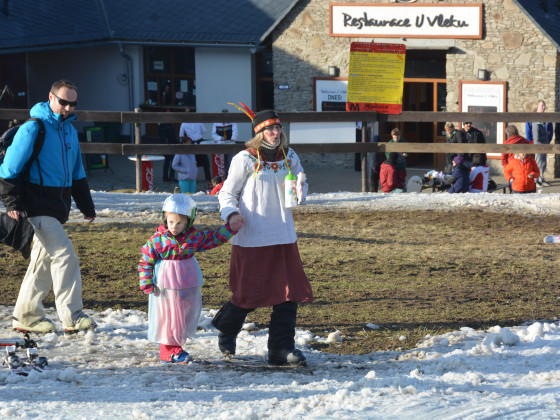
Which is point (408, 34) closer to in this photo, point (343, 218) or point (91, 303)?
point (343, 218)

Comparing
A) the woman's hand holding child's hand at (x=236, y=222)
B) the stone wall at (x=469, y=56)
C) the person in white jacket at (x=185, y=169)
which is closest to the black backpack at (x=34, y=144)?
the woman's hand holding child's hand at (x=236, y=222)

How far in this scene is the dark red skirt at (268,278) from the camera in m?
6.46

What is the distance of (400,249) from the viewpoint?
34.0 ft

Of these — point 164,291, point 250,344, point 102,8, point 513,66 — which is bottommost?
point 250,344

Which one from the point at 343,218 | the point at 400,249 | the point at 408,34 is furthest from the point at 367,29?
the point at 400,249

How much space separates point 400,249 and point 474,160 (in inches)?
227

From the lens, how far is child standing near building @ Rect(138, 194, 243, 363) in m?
6.29

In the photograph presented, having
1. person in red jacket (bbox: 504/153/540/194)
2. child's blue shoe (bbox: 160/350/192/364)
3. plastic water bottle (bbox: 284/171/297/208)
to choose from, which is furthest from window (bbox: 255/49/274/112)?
child's blue shoe (bbox: 160/350/192/364)

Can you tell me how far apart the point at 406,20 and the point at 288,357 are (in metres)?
16.1

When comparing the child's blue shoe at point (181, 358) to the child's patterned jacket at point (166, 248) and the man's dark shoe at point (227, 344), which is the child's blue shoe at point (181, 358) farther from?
the child's patterned jacket at point (166, 248)

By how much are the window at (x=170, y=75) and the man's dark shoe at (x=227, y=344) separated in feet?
67.1

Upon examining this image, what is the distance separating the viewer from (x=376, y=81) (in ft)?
47.9

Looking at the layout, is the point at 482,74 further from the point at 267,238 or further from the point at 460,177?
the point at 267,238

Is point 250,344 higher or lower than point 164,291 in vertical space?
lower
